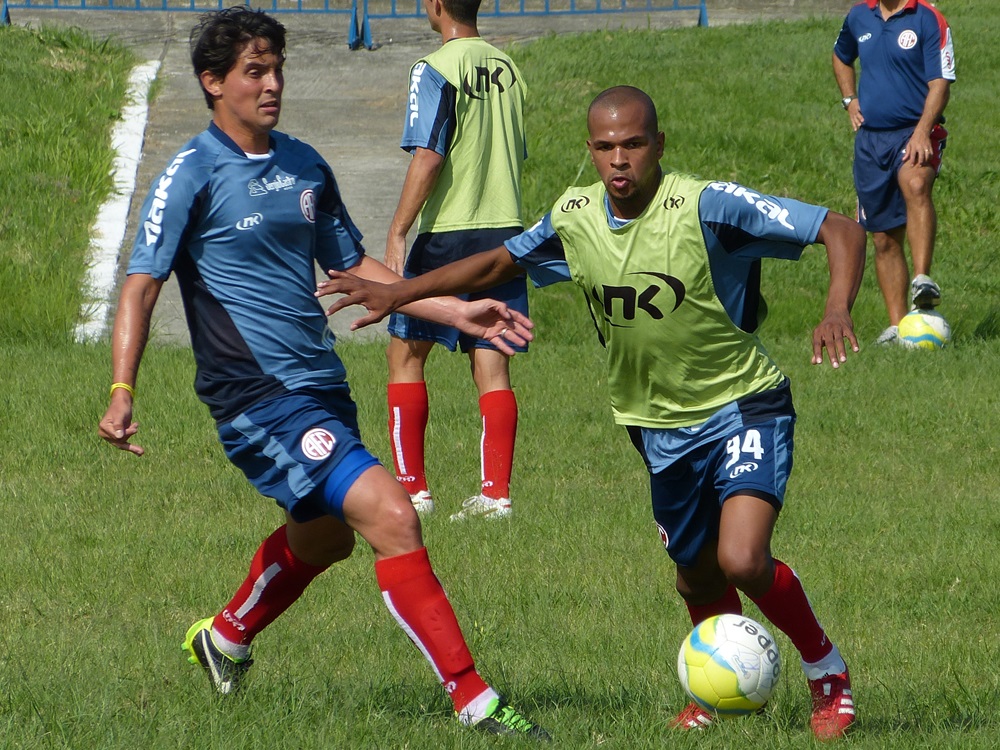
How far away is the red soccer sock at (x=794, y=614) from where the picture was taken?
15.0 feet

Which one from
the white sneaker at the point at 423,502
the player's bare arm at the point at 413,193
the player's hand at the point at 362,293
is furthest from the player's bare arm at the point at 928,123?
the player's hand at the point at 362,293

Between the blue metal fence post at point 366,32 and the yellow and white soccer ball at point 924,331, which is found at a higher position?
the blue metal fence post at point 366,32

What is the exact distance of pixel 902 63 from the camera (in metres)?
11.3

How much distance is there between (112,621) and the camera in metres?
5.83

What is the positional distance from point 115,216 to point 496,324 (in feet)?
31.0

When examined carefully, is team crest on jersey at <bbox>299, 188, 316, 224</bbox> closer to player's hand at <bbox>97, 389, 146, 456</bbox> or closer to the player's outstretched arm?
player's hand at <bbox>97, 389, 146, 456</bbox>

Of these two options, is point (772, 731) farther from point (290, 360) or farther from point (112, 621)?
point (112, 621)

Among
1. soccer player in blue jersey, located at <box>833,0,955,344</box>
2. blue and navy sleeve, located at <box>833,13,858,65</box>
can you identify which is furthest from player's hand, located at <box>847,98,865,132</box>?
blue and navy sleeve, located at <box>833,13,858,65</box>

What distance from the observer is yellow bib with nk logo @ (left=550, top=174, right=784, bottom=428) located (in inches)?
186

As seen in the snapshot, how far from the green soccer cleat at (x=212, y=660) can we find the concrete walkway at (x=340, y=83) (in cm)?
659

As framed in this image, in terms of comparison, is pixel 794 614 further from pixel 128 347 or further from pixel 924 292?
Answer: pixel 924 292

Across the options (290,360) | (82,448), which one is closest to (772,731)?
(290,360)

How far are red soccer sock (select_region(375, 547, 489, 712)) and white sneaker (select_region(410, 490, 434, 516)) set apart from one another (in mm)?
2924

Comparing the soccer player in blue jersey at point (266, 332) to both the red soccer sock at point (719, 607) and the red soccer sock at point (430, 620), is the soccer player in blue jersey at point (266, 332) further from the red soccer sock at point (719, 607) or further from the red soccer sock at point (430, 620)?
the red soccer sock at point (719, 607)
